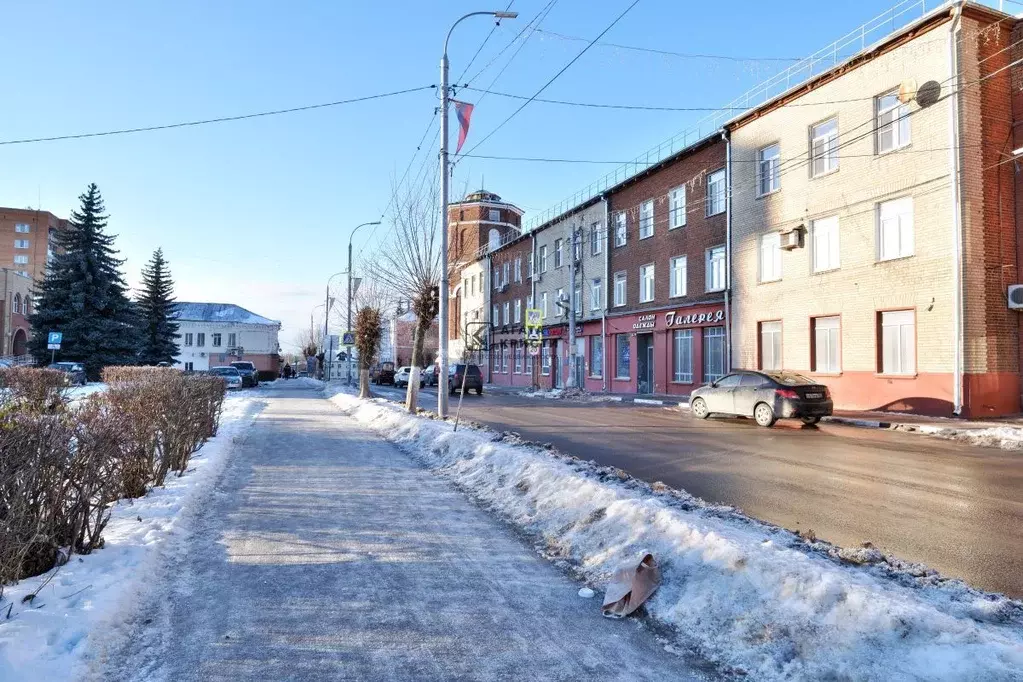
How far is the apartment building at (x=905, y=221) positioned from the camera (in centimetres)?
1769

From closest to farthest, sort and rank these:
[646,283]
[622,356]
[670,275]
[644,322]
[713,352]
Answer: [713,352] → [670,275] → [644,322] → [646,283] → [622,356]

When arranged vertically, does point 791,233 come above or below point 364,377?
above

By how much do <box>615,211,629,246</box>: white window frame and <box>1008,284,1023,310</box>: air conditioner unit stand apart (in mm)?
17999

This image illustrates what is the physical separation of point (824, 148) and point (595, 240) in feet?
52.7

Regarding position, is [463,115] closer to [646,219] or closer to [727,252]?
[727,252]

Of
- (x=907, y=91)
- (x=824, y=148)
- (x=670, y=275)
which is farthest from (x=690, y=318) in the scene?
(x=907, y=91)

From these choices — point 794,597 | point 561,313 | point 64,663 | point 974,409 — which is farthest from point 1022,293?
point 561,313

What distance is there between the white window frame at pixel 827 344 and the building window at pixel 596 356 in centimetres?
1462

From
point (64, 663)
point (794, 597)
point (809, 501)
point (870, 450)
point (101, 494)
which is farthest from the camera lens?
point (870, 450)

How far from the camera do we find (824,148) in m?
22.1

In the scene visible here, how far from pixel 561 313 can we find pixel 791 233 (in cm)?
1985

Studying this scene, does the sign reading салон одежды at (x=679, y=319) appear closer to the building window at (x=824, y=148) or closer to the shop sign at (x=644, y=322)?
the shop sign at (x=644, y=322)

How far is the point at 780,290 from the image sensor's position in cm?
2378

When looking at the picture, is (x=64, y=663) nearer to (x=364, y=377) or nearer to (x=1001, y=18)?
(x=1001, y=18)
